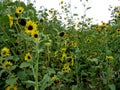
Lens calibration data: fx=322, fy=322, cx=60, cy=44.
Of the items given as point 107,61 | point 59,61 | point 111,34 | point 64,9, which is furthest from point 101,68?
point 64,9

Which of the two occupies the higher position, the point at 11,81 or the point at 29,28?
the point at 29,28

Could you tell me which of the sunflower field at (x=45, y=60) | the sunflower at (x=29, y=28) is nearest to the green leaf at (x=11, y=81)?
the sunflower field at (x=45, y=60)

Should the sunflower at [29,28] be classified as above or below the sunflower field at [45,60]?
above

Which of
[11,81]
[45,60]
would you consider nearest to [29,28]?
[11,81]

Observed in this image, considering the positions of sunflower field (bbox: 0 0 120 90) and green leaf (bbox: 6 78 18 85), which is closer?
green leaf (bbox: 6 78 18 85)

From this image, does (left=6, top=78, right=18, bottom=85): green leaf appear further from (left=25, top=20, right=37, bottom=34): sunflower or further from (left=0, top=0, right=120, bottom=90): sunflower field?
(left=25, top=20, right=37, bottom=34): sunflower

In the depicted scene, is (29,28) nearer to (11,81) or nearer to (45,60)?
(11,81)

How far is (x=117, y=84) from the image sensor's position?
2.45 metres

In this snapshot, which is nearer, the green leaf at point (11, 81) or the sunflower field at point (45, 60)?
the green leaf at point (11, 81)

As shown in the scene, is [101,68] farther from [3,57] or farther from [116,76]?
[3,57]

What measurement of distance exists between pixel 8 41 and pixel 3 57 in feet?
1.04

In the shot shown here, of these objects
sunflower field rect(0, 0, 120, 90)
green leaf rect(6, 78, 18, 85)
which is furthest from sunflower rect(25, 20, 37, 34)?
green leaf rect(6, 78, 18, 85)

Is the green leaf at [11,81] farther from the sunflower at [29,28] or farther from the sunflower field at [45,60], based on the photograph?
the sunflower at [29,28]

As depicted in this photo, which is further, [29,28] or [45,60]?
[45,60]
